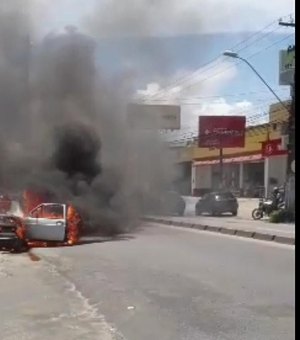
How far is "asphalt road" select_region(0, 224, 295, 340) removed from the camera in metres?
6.83

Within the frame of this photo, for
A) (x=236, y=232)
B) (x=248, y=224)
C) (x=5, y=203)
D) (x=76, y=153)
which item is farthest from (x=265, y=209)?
(x=5, y=203)

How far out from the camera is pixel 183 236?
2073cm

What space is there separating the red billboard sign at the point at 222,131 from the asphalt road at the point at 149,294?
4268 centimetres

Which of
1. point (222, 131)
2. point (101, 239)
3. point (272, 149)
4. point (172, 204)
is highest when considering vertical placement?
point (222, 131)

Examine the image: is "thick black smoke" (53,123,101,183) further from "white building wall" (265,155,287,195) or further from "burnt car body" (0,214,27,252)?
"white building wall" (265,155,287,195)

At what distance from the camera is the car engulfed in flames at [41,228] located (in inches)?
637

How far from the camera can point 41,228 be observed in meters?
17.4

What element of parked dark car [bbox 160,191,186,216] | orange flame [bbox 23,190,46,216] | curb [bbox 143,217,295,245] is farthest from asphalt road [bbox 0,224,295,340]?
parked dark car [bbox 160,191,186,216]

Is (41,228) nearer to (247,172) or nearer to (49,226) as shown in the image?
(49,226)

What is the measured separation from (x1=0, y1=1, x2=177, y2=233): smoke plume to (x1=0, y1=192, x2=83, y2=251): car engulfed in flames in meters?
4.85

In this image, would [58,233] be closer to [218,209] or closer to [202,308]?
[202,308]

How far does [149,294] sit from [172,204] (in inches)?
1034

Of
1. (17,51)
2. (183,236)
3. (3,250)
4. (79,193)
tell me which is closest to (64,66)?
(17,51)

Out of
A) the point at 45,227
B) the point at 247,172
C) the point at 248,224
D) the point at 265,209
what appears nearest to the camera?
the point at 45,227
